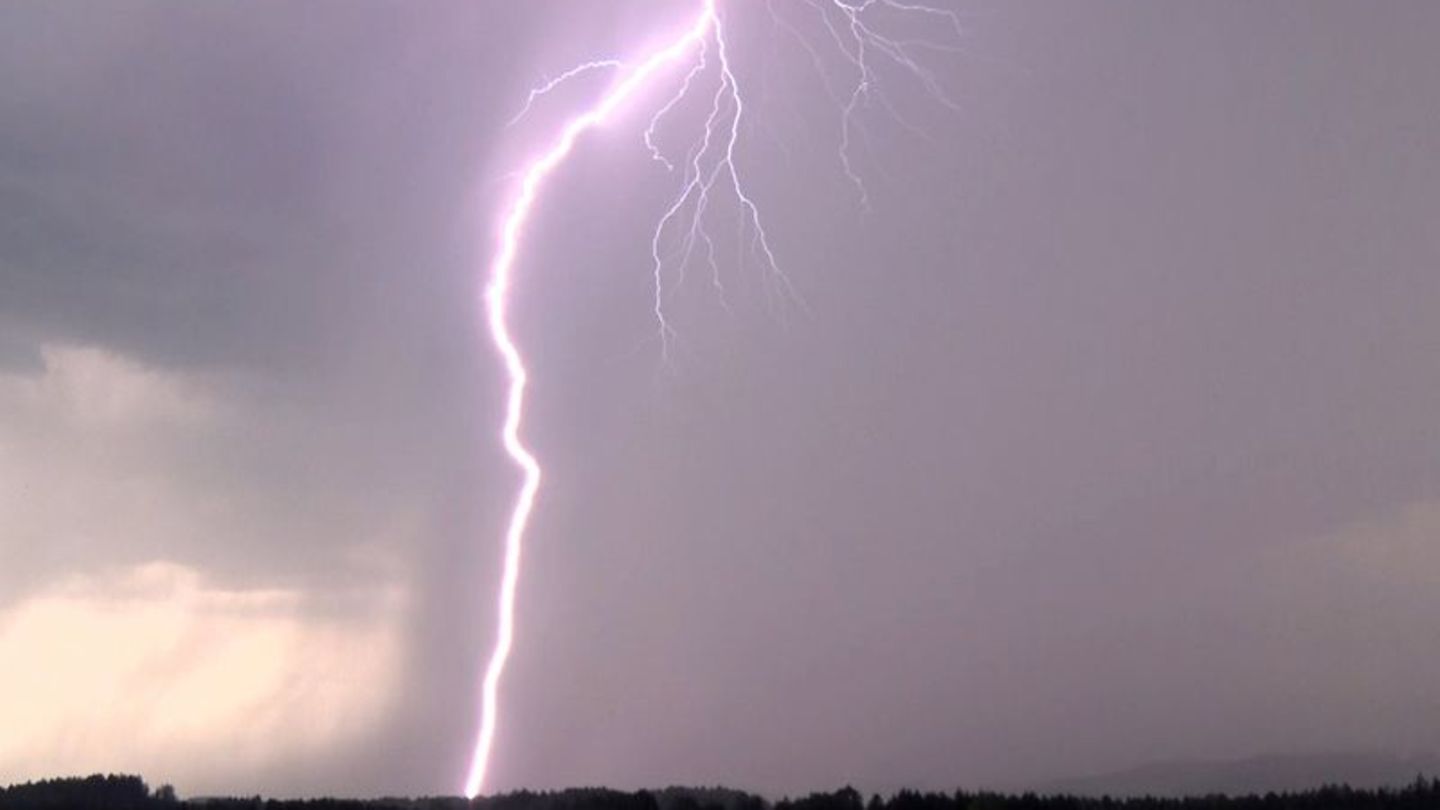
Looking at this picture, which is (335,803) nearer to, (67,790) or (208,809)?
(208,809)

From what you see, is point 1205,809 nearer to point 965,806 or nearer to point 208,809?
point 965,806

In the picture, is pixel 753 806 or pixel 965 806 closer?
pixel 965 806

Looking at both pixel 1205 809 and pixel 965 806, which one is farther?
pixel 965 806

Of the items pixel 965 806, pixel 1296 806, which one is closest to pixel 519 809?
pixel 965 806

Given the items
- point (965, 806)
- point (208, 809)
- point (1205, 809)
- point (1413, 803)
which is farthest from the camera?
point (208, 809)

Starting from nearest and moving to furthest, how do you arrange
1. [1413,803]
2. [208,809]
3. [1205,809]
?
[1413,803] < [1205,809] < [208,809]

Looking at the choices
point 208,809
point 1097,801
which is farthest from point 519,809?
point 1097,801

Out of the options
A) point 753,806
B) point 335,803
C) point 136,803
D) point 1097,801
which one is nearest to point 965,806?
point 1097,801
